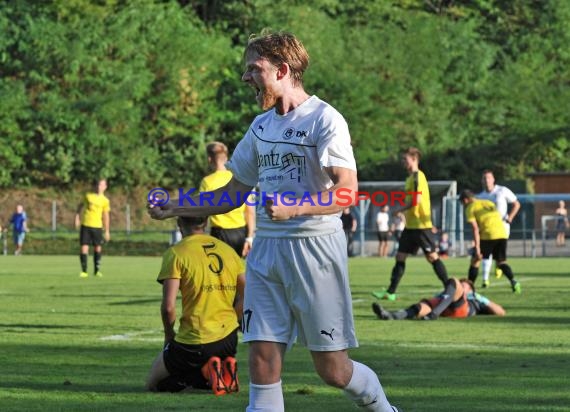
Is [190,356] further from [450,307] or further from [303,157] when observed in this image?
[450,307]

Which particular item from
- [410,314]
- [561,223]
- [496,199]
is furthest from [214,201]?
[561,223]

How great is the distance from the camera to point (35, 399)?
27.7 feet

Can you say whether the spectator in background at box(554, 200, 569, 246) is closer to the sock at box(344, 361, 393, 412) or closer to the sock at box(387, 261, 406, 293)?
the sock at box(387, 261, 406, 293)

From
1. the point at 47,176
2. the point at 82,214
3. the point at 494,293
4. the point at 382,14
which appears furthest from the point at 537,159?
the point at 494,293

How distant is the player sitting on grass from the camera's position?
876cm

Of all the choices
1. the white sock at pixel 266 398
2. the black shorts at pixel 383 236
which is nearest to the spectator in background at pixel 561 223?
the black shorts at pixel 383 236

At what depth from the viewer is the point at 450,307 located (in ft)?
49.5

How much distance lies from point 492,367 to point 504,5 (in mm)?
67427

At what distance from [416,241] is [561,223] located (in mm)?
30182

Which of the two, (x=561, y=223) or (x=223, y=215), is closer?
(x=223, y=215)

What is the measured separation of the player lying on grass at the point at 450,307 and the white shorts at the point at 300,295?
8577 millimetres

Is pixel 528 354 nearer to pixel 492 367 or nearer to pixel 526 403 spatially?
pixel 492 367

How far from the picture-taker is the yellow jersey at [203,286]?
29.0ft

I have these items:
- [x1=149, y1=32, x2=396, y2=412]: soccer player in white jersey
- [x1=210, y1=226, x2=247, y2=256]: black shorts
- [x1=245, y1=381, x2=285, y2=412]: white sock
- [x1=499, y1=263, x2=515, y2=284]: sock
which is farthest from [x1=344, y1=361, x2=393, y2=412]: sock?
[x1=499, y1=263, x2=515, y2=284]: sock
